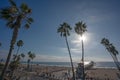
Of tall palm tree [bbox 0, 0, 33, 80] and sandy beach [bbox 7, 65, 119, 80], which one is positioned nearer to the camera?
tall palm tree [bbox 0, 0, 33, 80]

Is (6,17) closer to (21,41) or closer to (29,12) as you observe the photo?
(29,12)

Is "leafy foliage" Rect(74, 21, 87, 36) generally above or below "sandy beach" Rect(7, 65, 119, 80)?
above

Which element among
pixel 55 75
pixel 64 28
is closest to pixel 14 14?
pixel 64 28

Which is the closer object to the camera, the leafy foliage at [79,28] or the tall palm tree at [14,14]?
the tall palm tree at [14,14]

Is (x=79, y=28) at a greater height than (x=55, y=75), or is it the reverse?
(x=79, y=28)

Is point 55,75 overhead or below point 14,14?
below

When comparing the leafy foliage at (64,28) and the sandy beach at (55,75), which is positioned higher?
the leafy foliage at (64,28)

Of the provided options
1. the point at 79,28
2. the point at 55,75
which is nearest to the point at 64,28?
the point at 79,28

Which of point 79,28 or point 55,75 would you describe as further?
point 55,75

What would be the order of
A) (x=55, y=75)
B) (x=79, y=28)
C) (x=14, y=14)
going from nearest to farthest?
(x=14, y=14)
(x=79, y=28)
(x=55, y=75)

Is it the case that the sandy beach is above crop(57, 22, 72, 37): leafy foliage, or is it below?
below

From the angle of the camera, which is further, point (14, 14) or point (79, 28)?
point (79, 28)

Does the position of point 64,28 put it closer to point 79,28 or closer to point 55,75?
point 79,28

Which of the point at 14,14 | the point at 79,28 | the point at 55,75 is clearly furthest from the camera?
the point at 55,75
